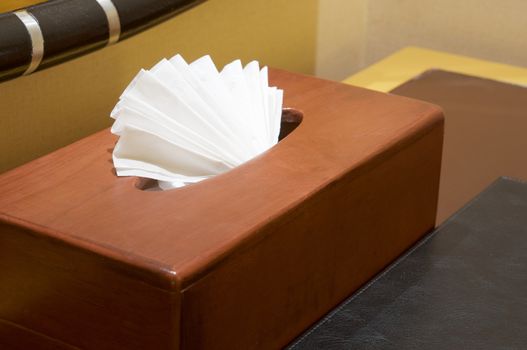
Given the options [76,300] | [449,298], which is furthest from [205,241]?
[449,298]

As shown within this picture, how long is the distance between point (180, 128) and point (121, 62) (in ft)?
1.20

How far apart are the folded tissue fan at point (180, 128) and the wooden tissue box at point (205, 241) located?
25 millimetres

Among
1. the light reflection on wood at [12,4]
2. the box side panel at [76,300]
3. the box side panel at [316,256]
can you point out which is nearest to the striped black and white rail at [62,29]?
the light reflection on wood at [12,4]

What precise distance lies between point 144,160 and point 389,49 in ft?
3.69

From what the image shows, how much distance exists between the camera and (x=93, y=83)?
1.15 m

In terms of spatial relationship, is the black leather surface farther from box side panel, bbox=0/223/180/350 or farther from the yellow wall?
the yellow wall

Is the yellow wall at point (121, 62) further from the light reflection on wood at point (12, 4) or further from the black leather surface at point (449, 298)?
the black leather surface at point (449, 298)

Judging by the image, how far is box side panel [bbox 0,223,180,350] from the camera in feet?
2.25

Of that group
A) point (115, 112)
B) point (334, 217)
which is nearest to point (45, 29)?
point (115, 112)

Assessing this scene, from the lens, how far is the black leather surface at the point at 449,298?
0.83 meters

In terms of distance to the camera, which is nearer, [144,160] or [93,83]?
[144,160]

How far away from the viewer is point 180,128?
856mm

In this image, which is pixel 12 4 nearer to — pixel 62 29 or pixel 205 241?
pixel 62 29

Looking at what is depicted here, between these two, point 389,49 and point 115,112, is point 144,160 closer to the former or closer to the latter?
point 115,112
